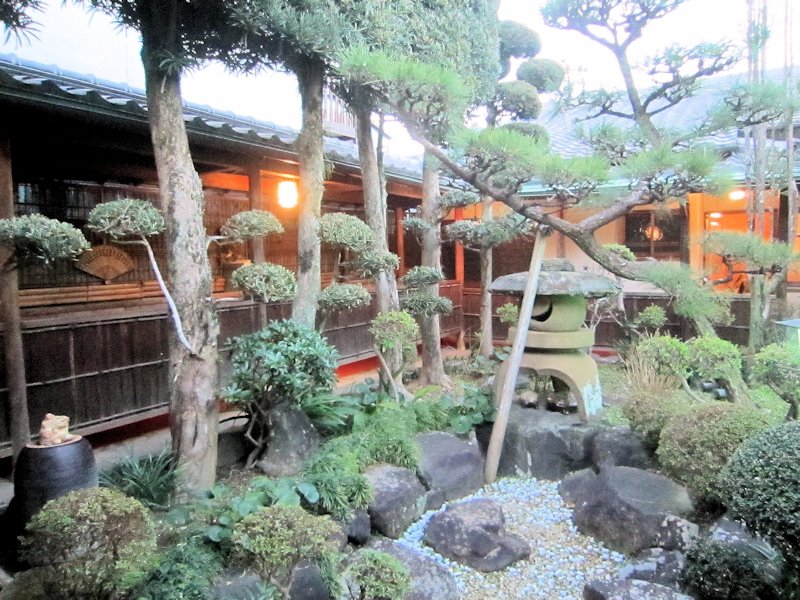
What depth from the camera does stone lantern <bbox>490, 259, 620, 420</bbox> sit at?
5578 millimetres

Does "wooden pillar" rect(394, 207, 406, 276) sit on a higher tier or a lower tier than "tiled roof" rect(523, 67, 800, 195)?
lower

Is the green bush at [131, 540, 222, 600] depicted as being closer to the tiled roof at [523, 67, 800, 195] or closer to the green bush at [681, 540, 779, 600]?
the green bush at [681, 540, 779, 600]

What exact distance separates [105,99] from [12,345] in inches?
95.8

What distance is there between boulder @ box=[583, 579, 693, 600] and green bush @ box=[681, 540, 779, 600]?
177 mm

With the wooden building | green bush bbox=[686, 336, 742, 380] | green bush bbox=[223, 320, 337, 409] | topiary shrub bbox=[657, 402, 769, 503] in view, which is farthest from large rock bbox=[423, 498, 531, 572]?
the wooden building

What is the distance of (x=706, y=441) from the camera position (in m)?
3.79

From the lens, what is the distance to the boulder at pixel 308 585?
3074 millimetres

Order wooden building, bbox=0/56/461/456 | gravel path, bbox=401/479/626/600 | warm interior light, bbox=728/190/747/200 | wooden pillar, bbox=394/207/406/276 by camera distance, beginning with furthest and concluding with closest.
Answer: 1. wooden pillar, bbox=394/207/406/276
2. warm interior light, bbox=728/190/747/200
3. wooden building, bbox=0/56/461/456
4. gravel path, bbox=401/479/626/600

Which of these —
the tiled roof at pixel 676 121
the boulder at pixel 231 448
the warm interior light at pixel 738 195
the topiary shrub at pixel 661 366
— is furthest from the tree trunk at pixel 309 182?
the warm interior light at pixel 738 195

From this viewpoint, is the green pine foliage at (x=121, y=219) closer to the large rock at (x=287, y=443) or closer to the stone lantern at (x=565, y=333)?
the large rock at (x=287, y=443)

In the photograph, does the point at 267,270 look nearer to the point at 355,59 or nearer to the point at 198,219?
the point at 198,219

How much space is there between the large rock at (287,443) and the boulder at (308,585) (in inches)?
47.9

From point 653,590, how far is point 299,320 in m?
3.44

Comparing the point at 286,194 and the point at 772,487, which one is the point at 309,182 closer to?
the point at 286,194
